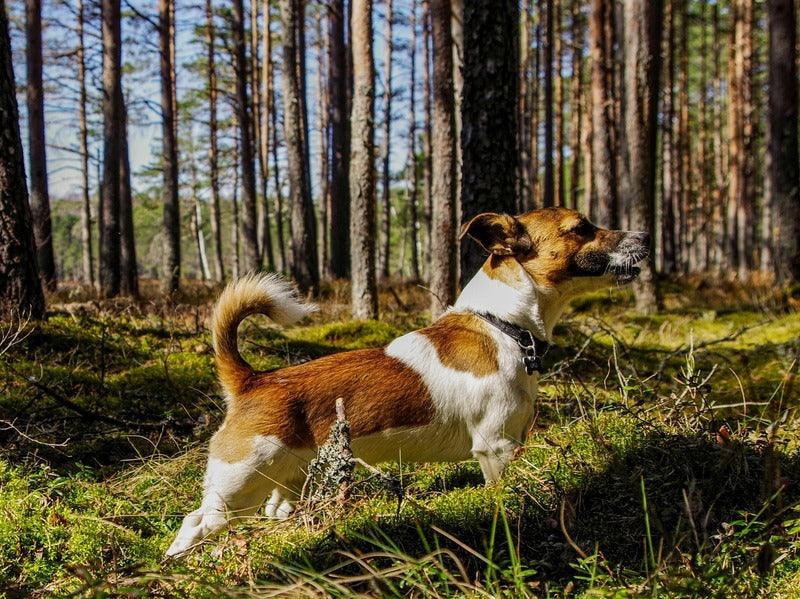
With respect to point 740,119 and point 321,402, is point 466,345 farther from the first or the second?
point 740,119

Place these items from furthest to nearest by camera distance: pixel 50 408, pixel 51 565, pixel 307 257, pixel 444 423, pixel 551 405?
pixel 307 257 < pixel 551 405 < pixel 50 408 < pixel 444 423 < pixel 51 565

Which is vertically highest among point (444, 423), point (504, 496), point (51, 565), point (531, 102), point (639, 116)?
point (531, 102)

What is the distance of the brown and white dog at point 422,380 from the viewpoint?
9.68ft

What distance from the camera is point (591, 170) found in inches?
836

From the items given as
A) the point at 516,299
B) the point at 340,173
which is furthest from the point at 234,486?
the point at 340,173

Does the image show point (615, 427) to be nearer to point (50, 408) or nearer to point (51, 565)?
point (51, 565)

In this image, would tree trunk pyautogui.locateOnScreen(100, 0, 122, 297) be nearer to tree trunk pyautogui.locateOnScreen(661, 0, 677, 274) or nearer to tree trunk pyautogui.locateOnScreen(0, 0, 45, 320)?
tree trunk pyautogui.locateOnScreen(0, 0, 45, 320)

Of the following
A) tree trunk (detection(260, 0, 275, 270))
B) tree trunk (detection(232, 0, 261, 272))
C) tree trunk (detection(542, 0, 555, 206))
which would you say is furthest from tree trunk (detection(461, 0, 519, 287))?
tree trunk (detection(542, 0, 555, 206))

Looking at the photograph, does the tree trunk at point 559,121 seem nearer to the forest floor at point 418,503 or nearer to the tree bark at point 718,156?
the tree bark at point 718,156

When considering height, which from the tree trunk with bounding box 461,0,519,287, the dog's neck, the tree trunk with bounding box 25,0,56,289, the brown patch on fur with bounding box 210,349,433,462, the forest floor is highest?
the tree trunk with bounding box 25,0,56,289

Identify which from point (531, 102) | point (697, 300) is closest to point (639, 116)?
point (697, 300)

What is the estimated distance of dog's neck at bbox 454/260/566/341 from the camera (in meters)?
3.48

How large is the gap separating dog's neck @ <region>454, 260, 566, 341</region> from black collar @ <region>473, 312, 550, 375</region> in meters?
0.03

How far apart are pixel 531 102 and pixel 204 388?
70.5 ft
